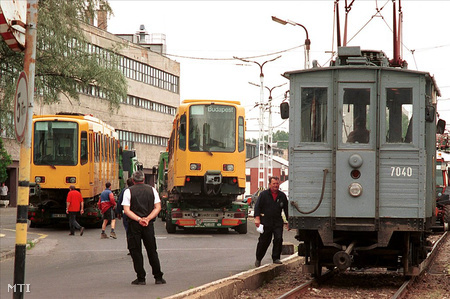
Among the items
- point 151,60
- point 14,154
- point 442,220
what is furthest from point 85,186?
point 151,60

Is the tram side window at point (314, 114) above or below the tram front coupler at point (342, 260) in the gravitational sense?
above

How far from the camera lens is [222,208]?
28.4 meters

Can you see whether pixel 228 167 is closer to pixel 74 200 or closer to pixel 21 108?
pixel 74 200

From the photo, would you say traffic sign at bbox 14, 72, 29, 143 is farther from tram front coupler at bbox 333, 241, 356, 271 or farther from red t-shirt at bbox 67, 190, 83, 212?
red t-shirt at bbox 67, 190, 83, 212

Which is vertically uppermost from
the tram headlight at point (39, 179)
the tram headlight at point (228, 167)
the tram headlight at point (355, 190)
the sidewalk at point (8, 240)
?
the tram headlight at point (228, 167)

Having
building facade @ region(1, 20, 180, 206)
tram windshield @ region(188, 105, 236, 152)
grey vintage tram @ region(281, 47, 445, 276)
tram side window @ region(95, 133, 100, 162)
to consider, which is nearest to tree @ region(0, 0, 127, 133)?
tram side window @ region(95, 133, 100, 162)

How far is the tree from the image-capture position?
26172mm

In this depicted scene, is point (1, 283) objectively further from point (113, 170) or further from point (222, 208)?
point (113, 170)

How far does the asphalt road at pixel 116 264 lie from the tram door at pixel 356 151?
2.63 meters

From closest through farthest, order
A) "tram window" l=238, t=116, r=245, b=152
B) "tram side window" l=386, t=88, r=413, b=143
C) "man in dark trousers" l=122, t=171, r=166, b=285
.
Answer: "man in dark trousers" l=122, t=171, r=166, b=285, "tram side window" l=386, t=88, r=413, b=143, "tram window" l=238, t=116, r=245, b=152

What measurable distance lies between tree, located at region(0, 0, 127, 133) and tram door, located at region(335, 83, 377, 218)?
521 inches

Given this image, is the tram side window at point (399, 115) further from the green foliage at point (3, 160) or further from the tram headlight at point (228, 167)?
the green foliage at point (3, 160)

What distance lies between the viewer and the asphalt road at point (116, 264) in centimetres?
1282

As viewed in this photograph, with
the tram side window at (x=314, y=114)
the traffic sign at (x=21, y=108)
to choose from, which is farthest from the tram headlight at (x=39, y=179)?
the traffic sign at (x=21, y=108)
